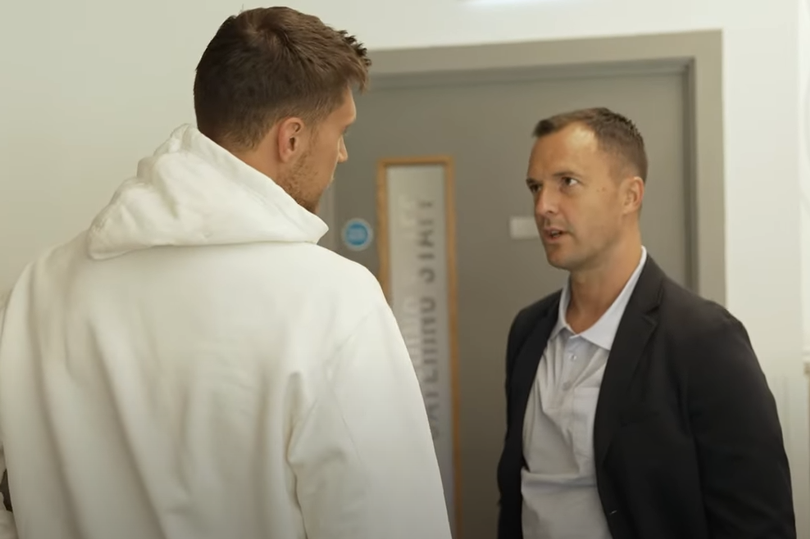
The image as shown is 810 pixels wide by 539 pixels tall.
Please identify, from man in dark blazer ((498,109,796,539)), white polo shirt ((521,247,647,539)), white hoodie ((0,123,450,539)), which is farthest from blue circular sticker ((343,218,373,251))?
white hoodie ((0,123,450,539))

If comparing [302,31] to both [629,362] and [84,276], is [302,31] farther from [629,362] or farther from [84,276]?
[629,362]

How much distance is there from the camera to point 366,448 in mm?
890

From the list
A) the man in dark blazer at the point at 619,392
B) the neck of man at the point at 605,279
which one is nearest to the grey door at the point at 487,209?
the man in dark blazer at the point at 619,392

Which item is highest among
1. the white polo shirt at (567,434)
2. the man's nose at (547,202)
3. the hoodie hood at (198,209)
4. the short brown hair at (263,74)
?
the short brown hair at (263,74)

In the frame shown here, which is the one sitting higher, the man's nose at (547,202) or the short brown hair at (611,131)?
the short brown hair at (611,131)

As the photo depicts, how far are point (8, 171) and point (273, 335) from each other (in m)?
1.44

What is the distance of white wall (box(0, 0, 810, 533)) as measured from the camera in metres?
1.81

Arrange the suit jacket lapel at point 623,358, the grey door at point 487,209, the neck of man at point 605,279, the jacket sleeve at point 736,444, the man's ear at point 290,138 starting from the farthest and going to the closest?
1. the grey door at point 487,209
2. the neck of man at point 605,279
3. the suit jacket lapel at point 623,358
4. the jacket sleeve at point 736,444
5. the man's ear at point 290,138

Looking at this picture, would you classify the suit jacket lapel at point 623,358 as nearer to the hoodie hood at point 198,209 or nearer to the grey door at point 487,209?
the grey door at point 487,209

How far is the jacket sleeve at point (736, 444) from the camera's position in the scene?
1.25 metres

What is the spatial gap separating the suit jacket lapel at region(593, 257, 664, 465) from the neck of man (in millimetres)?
74

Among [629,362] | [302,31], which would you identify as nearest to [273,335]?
[302,31]

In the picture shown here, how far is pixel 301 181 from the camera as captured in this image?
1.02m

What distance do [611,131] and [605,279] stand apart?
0.31m
